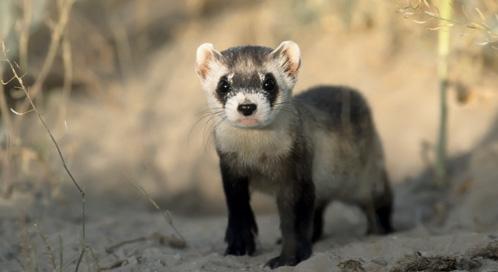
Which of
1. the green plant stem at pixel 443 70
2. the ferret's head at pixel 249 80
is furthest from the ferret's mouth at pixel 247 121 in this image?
the green plant stem at pixel 443 70

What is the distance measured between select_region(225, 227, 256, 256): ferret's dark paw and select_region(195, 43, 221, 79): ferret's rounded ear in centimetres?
98

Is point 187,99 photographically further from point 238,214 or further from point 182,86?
point 238,214

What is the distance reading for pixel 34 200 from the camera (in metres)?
6.07

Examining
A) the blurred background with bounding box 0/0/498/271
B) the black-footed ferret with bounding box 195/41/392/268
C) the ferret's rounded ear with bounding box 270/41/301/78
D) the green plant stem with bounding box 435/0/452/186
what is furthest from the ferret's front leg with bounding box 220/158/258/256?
the green plant stem with bounding box 435/0/452/186

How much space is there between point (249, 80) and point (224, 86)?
15 centimetres

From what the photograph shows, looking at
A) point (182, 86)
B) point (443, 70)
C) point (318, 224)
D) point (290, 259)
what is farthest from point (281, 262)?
point (182, 86)

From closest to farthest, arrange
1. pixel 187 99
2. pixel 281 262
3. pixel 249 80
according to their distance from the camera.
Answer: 1. pixel 249 80
2. pixel 281 262
3. pixel 187 99

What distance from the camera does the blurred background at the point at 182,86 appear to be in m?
7.16

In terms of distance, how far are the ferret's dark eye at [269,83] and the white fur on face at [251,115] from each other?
0.15 meters

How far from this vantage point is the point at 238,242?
464 cm

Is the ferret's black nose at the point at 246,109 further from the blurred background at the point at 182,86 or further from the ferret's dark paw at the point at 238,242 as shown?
the blurred background at the point at 182,86

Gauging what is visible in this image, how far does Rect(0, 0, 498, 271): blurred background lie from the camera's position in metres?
6.39

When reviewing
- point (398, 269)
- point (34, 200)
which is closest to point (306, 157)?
point (398, 269)

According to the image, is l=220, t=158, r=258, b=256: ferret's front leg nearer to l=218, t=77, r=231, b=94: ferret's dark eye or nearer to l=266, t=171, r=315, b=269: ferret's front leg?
l=266, t=171, r=315, b=269: ferret's front leg
